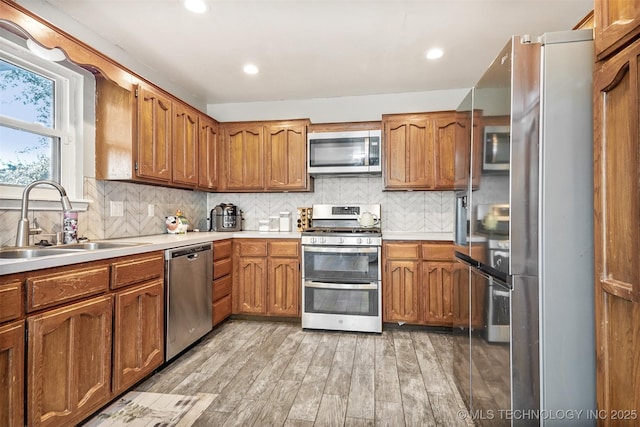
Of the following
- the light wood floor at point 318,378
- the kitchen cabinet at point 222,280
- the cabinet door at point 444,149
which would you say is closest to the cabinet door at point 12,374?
the light wood floor at point 318,378

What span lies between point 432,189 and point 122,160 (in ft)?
9.18

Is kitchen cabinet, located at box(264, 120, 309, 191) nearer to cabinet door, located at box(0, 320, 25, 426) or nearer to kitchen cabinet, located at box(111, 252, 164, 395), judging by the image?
kitchen cabinet, located at box(111, 252, 164, 395)

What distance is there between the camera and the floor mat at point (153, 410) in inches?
64.5

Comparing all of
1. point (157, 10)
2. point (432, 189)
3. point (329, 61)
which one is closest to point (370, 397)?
point (432, 189)

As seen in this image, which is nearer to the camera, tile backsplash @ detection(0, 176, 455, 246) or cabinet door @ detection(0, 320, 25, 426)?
cabinet door @ detection(0, 320, 25, 426)

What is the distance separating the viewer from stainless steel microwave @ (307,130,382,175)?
321cm

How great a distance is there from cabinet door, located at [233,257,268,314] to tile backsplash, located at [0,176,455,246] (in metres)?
0.72

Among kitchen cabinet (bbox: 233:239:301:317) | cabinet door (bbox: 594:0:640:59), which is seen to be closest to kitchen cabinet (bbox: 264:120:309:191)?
kitchen cabinet (bbox: 233:239:301:317)

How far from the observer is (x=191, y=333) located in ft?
8.17

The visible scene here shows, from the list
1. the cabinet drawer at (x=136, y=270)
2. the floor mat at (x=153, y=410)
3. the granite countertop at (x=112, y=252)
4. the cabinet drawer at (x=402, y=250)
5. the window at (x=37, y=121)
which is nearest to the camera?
the granite countertop at (x=112, y=252)

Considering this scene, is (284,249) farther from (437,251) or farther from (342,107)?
(342,107)

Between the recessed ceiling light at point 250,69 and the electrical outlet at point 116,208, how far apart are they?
1598mm

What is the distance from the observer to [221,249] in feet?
9.76

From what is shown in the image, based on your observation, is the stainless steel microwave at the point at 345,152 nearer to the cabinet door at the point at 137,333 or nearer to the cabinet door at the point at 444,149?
the cabinet door at the point at 444,149
